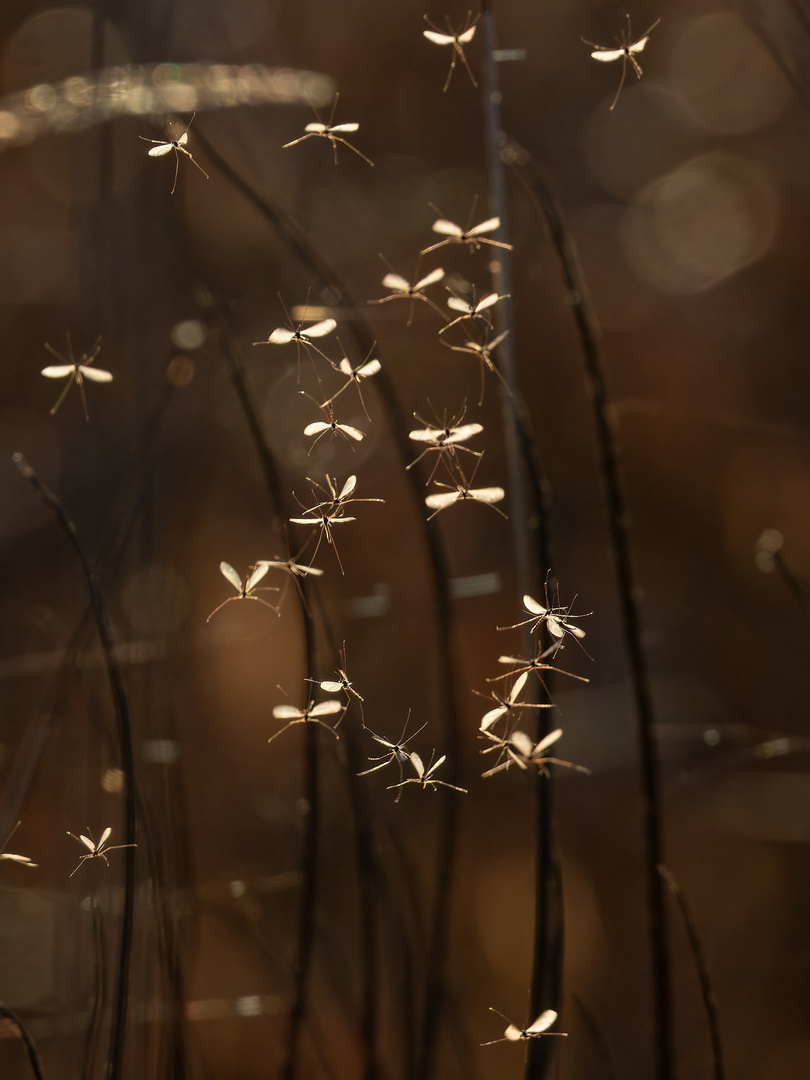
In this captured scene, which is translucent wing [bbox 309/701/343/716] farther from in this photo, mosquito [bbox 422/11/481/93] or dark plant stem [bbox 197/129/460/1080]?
mosquito [bbox 422/11/481/93]

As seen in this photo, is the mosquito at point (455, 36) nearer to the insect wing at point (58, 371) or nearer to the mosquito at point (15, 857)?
the insect wing at point (58, 371)

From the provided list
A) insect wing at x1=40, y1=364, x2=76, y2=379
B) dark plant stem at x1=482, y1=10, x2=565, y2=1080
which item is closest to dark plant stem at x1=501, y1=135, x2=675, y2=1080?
dark plant stem at x1=482, y1=10, x2=565, y2=1080

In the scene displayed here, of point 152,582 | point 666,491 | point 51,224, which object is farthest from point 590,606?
point 51,224

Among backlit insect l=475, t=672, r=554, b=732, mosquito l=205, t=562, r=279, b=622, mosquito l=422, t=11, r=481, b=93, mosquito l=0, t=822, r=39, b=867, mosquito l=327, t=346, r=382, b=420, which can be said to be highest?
mosquito l=422, t=11, r=481, b=93

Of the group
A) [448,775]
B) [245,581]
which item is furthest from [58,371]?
[448,775]

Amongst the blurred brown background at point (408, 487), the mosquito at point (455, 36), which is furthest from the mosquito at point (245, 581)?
the mosquito at point (455, 36)

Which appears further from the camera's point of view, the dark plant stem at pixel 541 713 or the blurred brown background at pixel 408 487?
the blurred brown background at pixel 408 487

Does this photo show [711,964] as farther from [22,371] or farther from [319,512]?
[22,371]
